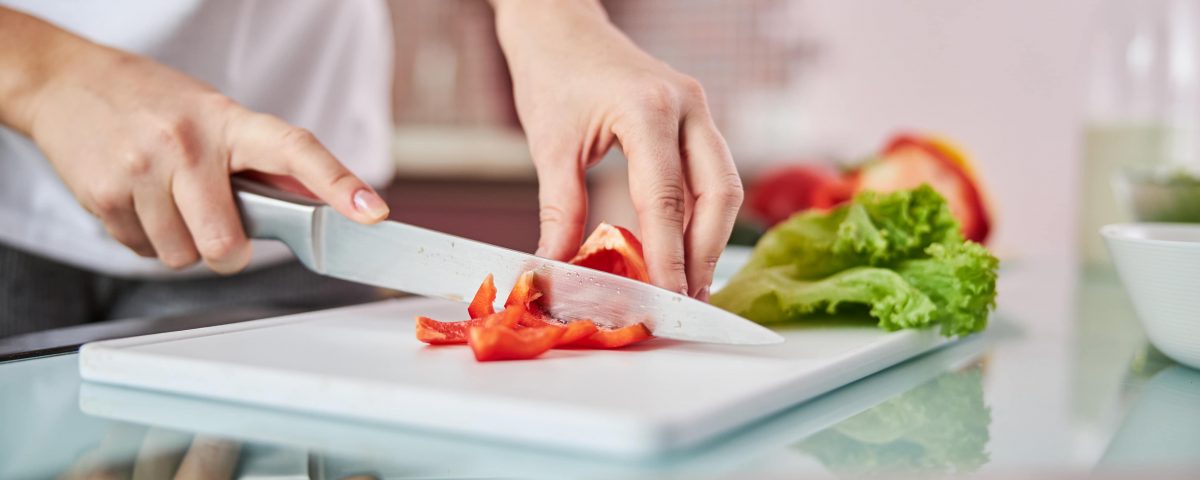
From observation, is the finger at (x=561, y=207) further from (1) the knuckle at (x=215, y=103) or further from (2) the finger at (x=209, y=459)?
(2) the finger at (x=209, y=459)

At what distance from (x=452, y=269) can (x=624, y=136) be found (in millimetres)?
249

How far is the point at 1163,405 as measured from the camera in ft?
2.83

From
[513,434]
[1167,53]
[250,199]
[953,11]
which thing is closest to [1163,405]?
[513,434]

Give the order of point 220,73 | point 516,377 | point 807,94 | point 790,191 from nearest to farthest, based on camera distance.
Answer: point 516,377 → point 220,73 → point 790,191 → point 807,94

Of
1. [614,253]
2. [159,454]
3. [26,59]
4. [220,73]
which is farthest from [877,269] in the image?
[220,73]

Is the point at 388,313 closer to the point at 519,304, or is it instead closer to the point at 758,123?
the point at 519,304

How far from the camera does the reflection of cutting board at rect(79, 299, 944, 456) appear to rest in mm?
718

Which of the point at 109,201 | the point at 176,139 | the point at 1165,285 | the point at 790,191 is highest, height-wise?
the point at 1165,285

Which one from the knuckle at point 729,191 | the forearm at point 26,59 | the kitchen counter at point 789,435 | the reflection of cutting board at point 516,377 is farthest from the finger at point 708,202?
the forearm at point 26,59

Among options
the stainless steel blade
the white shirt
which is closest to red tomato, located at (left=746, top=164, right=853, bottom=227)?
the white shirt

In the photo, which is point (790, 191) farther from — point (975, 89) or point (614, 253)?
point (975, 89)

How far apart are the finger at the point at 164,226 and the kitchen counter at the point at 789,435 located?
0.75 feet

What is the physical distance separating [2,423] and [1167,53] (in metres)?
1.98

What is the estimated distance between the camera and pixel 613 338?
1.00 meters
